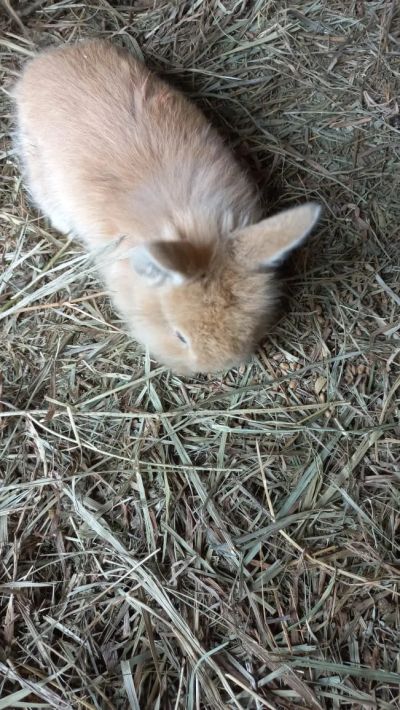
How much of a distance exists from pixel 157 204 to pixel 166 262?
669 millimetres

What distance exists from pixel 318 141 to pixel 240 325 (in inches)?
69.7

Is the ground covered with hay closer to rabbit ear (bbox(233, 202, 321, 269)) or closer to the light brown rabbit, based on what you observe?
the light brown rabbit

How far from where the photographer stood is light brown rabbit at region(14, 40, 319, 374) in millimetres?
2461

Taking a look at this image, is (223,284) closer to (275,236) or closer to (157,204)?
(275,236)

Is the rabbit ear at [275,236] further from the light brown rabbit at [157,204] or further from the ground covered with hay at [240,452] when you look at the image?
the ground covered with hay at [240,452]

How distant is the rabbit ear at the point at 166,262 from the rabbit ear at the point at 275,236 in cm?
22

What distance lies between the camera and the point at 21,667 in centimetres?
286

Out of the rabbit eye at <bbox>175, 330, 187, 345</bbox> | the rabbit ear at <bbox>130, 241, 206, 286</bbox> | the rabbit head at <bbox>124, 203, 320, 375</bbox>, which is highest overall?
the rabbit ear at <bbox>130, 241, 206, 286</bbox>

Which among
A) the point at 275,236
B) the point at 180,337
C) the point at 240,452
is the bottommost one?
the point at 240,452

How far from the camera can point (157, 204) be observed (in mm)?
2746

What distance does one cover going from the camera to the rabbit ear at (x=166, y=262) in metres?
2.17

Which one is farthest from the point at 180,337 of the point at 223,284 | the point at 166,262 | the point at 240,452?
the point at 240,452

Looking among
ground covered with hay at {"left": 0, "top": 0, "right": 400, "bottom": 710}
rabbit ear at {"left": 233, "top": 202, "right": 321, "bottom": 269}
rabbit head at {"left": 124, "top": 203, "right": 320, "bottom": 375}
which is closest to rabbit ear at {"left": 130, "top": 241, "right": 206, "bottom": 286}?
rabbit head at {"left": 124, "top": 203, "right": 320, "bottom": 375}

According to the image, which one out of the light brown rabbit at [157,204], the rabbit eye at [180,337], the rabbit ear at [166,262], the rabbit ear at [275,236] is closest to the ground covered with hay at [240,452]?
the light brown rabbit at [157,204]
